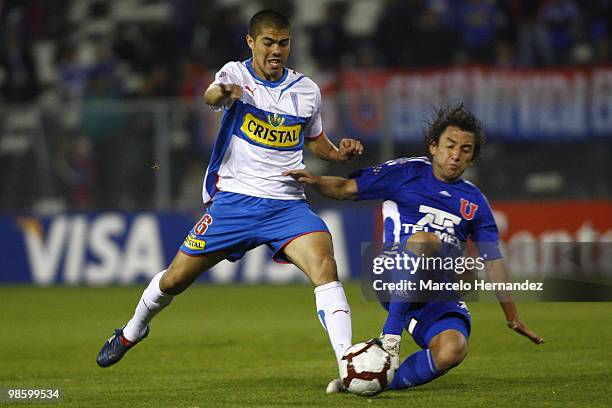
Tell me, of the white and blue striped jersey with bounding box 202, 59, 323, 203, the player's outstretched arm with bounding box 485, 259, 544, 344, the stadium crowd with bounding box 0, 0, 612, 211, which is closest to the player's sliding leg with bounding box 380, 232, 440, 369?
the player's outstretched arm with bounding box 485, 259, 544, 344

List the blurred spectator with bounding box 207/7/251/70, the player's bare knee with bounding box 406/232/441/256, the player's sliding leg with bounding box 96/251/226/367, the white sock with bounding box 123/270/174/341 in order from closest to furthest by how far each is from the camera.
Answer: the player's bare knee with bounding box 406/232/441/256, the player's sliding leg with bounding box 96/251/226/367, the white sock with bounding box 123/270/174/341, the blurred spectator with bounding box 207/7/251/70

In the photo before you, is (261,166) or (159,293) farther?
(159,293)

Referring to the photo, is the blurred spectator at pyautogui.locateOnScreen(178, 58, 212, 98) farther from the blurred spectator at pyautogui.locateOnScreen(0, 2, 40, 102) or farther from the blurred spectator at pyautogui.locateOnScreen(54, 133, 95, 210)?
the blurred spectator at pyautogui.locateOnScreen(0, 2, 40, 102)

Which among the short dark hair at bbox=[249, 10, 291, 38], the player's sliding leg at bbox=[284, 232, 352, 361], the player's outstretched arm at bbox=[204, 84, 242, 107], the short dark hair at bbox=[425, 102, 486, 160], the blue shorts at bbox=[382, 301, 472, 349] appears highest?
the short dark hair at bbox=[249, 10, 291, 38]

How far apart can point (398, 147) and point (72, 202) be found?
176 inches

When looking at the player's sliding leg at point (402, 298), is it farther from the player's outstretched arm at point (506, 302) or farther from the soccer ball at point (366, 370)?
the player's outstretched arm at point (506, 302)

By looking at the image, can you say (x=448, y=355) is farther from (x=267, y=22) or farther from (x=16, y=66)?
(x=16, y=66)

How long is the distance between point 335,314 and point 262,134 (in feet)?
4.25

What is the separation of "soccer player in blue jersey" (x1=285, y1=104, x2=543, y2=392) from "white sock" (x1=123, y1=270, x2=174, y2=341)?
124 centimetres

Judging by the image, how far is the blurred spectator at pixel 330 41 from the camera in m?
18.4

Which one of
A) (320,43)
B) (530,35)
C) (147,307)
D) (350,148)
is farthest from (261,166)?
(320,43)

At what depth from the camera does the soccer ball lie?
21.2 feet

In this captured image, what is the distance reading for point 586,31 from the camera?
18.2 meters

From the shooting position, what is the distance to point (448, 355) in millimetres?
6777
